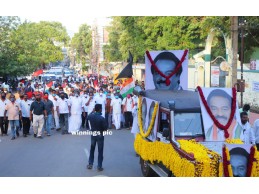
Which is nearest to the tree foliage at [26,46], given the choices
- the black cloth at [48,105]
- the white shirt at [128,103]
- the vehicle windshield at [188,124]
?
the black cloth at [48,105]

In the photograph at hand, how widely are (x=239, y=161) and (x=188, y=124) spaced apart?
4.75ft

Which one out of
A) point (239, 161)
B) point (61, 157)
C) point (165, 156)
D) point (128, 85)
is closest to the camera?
point (239, 161)

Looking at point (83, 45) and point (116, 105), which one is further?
point (83, 45)

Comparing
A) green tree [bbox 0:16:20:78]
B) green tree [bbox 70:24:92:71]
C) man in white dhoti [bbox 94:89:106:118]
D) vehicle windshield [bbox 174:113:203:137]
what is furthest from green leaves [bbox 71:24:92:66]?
vehicle windshield [bbox 174:113:203:137]

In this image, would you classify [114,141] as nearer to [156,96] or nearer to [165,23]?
[156,96]

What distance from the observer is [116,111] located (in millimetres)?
16172

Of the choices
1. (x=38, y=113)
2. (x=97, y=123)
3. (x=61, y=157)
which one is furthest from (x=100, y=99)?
(x=97, y=123)

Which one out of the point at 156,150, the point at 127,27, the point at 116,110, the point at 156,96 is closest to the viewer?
the point at 156,150

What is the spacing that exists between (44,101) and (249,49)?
12607mm

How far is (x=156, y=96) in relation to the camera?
941 centimetres

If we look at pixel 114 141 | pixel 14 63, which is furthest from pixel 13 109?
pixel 14 63

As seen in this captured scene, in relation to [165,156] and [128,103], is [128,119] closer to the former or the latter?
[128,103]

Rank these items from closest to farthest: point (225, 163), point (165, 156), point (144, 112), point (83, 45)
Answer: point (225, 163) < point (165, 156) < point (144, 112) < point (83, 45)

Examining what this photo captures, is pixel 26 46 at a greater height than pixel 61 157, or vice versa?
pixel 26 46
